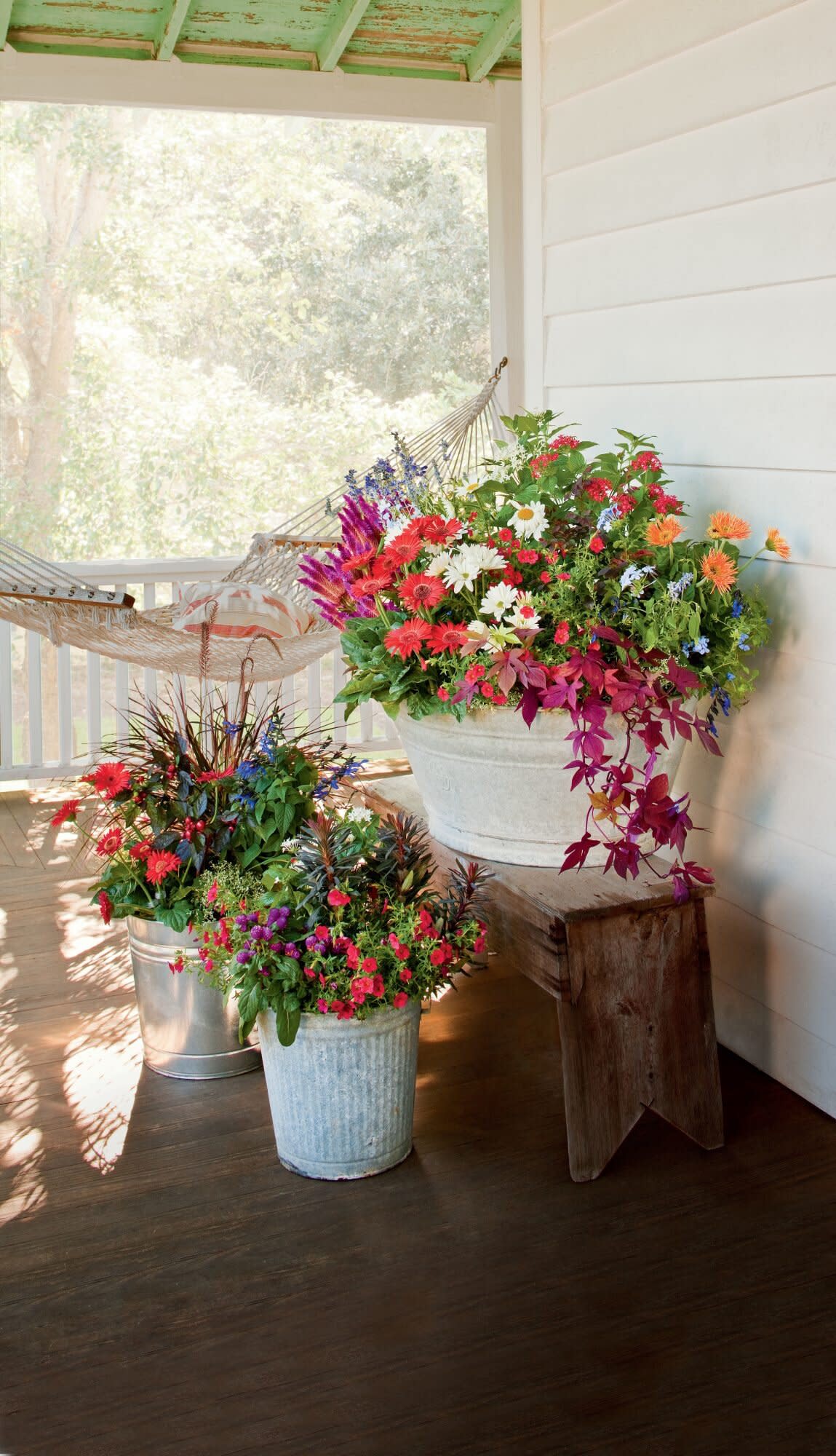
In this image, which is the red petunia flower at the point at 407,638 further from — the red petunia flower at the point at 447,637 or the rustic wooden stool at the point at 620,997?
the rustic wooden stool at the point at 620,997

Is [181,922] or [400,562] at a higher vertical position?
[400,562]

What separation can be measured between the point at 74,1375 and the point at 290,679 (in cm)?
327

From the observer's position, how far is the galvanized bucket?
2.06 m

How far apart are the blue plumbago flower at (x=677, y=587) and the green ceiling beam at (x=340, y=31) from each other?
2.55m

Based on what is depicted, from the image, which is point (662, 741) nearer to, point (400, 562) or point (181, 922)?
point (400, 562)

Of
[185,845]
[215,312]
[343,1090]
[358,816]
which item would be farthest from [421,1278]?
[215,312]

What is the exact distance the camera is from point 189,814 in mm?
2105

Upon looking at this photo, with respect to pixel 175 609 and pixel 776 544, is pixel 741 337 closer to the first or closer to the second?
pixel 776 544

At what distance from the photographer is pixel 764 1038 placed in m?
2.09

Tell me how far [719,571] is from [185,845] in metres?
0.95

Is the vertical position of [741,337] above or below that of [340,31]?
below

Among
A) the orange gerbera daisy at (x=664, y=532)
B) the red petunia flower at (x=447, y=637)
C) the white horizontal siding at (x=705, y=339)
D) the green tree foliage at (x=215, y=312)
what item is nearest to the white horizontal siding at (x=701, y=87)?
the white horizontal siding at (x=705, y=339)

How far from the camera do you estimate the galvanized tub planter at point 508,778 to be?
1830mm

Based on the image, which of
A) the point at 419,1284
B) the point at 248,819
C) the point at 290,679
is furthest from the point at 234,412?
the point at 419,1284
